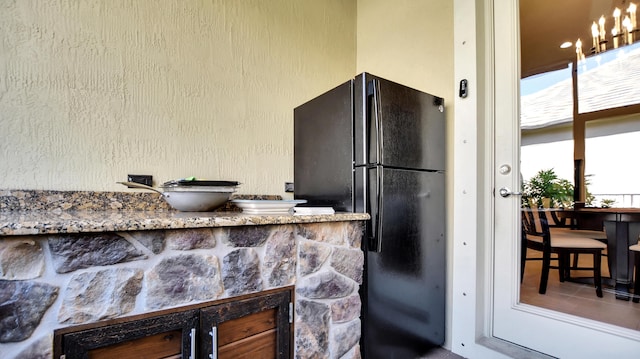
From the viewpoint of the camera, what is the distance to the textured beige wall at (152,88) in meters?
1.26

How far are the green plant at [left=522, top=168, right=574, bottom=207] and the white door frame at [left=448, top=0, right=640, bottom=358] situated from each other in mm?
87

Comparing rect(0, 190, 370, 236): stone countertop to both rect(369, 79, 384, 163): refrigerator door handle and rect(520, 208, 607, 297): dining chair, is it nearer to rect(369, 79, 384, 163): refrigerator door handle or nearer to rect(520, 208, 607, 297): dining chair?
rect(369, 79, 384, 163): refrigerator door handle

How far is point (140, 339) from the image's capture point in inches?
35.5

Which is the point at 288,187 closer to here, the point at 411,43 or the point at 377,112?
the point at 377,112

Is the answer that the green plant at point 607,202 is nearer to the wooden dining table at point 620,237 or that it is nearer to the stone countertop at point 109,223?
the wooden dining table at point 620,237

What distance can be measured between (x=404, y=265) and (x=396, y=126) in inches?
29.7

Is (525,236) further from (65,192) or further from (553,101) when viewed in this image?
(65,192)

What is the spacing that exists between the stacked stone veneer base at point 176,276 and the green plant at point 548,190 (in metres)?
1.03

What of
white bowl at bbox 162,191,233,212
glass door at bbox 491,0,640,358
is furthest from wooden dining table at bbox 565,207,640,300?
white bowl at bbox 162,191,233,212

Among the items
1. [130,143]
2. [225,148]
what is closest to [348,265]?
[225,148]

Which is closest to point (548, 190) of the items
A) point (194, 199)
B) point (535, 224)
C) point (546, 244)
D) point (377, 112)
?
point (535, 224)

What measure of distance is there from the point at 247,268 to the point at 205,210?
433 millimetres

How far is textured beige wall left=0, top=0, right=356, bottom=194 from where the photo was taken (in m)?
1.26

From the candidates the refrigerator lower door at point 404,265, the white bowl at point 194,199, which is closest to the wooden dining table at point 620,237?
the refrigerator lower door at point 404,265
